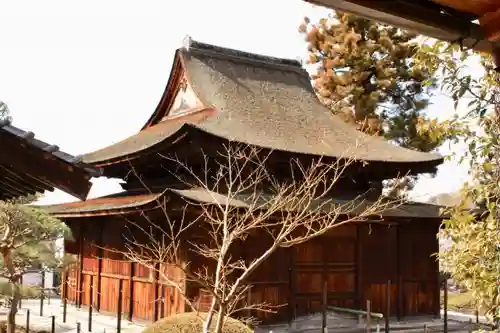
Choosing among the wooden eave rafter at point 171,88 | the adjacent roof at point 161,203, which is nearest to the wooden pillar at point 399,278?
the adjacent roof at point 161,203

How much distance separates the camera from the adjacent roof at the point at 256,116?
15453 millimetres

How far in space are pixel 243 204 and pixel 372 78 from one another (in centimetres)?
1414

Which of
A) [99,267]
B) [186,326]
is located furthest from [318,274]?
[99,267]

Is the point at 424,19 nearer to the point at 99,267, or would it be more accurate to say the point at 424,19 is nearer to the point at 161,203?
the point at 161,203

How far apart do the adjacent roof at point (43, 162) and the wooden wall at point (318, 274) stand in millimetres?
8974

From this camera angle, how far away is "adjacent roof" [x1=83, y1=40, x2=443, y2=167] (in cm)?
1545

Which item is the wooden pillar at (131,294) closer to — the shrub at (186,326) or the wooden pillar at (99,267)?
the wooden pillar at (99,267)

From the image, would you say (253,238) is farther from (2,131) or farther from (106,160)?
(2,131)

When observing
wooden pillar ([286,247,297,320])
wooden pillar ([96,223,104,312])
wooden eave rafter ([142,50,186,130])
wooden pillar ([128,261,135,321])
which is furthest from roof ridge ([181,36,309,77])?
wooden pillar ([286,247,297,320])

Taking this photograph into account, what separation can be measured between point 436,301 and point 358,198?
12.9 feet

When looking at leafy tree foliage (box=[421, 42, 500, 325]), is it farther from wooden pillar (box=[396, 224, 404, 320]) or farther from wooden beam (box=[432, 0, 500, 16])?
wooden pillar (box=[396, 224, 404, 320])

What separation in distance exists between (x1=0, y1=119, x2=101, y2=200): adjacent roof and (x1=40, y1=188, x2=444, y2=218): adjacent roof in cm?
703

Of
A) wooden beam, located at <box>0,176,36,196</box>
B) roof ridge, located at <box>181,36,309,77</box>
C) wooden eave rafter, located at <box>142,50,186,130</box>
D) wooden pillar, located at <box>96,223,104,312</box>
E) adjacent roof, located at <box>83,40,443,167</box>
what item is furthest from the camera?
roof ridge, located at <box>181,36,309,77</box>

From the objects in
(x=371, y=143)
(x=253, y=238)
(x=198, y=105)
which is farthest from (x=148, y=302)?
(x=371, y=143)
